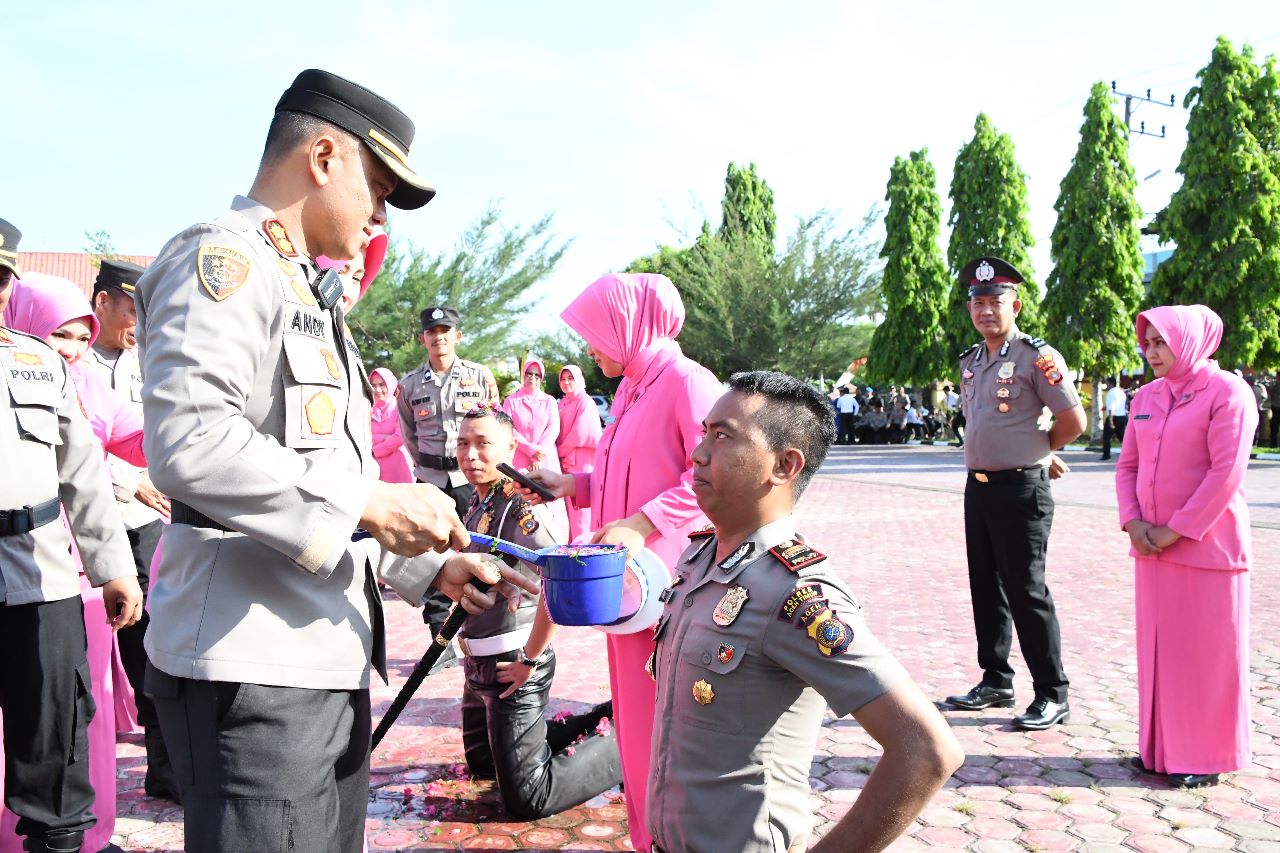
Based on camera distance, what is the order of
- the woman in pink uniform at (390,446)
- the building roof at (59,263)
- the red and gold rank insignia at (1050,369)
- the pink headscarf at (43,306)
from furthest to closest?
the building roof at (59,263) < the woman in pink uniform at (390,446) < the red and gold rank insignia at (1050,369) < the pink headscarf at (43,306)

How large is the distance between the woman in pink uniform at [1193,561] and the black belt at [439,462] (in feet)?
15.9

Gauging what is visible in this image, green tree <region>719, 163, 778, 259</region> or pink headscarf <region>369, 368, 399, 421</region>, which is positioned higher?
green tree <region>719, 163, 778, 259</region>

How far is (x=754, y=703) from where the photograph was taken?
2.04 metres

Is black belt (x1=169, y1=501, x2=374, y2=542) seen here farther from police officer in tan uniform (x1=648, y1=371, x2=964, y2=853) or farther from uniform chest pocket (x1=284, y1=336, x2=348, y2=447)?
police officer in tan uniform (x1=648, y1=371, x2=964, y2=853)

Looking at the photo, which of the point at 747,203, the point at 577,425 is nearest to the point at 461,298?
the point at 577,425

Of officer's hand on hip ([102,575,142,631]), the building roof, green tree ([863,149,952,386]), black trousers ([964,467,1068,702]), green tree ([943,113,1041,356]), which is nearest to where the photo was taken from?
officer's hand on hip ([102,575,142,631])

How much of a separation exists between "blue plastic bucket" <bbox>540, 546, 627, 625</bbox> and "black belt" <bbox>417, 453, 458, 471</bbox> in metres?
5.52

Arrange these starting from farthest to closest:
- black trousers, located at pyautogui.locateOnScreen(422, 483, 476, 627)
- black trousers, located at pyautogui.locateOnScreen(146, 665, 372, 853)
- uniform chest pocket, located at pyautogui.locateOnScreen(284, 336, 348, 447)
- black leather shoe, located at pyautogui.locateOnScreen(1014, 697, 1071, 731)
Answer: black trousers, located at pyautogui.locateOnScreen(422, 483, 476, 627) → black leather shoe, located at pyautogui.locateOnScreen(1014, 697, 1071, 731) → uniform chest pocket, located at pyautogui.locateOnScreen(284, 336, 348, 447) → black trousers, located at pyautogui.locateOnScreen(146, 665, 372, 853)

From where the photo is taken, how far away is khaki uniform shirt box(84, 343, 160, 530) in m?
4.51

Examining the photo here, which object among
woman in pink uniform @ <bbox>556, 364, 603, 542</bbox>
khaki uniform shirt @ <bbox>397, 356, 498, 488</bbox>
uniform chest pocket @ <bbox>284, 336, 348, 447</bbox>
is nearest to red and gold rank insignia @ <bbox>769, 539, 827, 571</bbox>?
uniform chest pocket @ <bbox>284, 336, 348, 447</bbox>

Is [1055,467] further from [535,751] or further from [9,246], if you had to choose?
[9,246]

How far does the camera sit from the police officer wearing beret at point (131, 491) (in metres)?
4.43

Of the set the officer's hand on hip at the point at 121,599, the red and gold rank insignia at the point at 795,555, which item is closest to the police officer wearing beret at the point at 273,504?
the red and gold rank insignia at the point at 795,555

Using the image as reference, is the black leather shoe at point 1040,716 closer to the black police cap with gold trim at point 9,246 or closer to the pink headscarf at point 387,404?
the black police cap with gold trim at point 9,246
